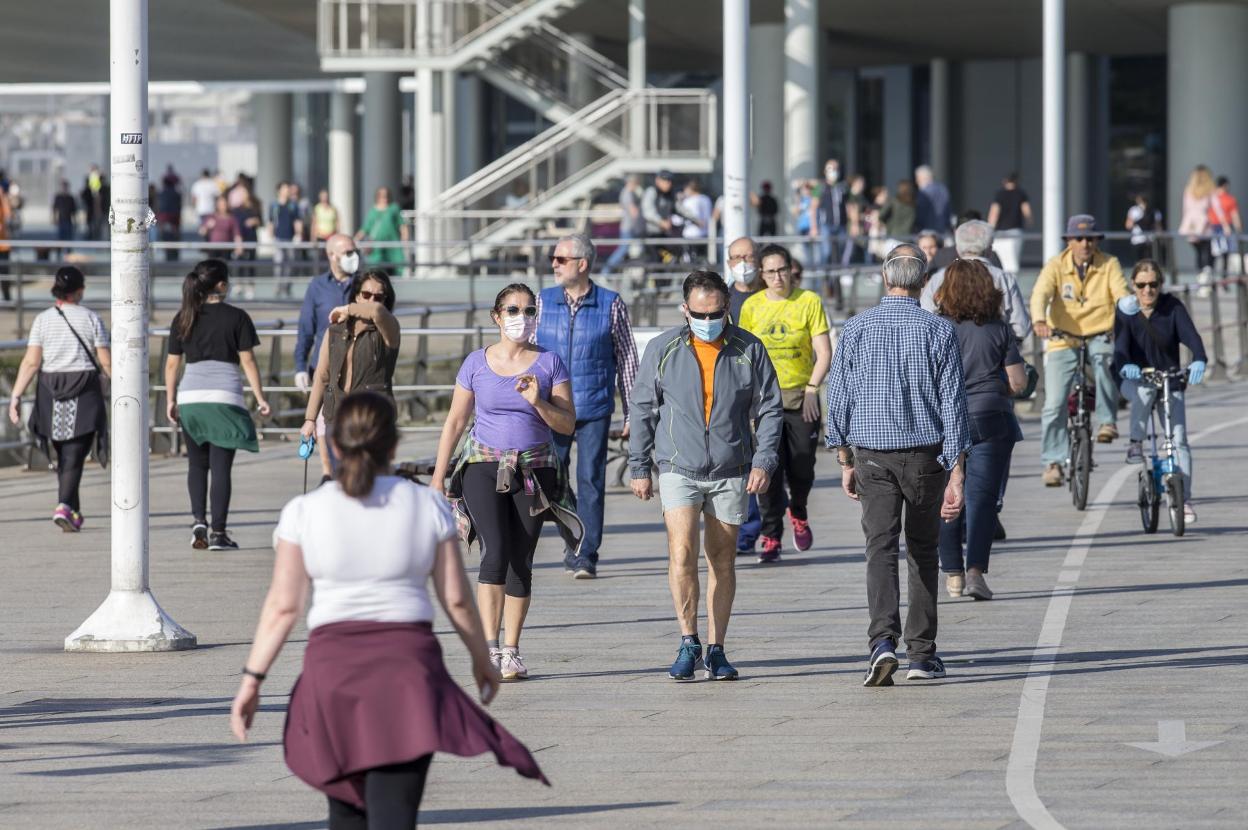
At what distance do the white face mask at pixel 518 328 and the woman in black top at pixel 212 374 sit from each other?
4.06 metres

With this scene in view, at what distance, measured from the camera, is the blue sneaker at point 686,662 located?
8.94 m

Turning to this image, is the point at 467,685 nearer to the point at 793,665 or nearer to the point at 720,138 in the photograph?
the point at 793,665

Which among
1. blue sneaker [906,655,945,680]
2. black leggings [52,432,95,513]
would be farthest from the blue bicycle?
black leggings [52,432,95,513]

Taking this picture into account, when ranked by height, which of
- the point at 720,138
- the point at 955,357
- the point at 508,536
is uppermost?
the point at 720,138

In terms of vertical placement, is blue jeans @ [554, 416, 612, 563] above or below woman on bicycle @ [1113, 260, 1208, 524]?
below

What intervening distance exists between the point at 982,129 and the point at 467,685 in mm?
43415

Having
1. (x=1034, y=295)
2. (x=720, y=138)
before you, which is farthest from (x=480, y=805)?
(x=720, y=138)

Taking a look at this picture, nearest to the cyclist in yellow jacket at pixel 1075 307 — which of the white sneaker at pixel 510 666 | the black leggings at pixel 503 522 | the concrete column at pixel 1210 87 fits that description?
the black leggings at pixel 503 522

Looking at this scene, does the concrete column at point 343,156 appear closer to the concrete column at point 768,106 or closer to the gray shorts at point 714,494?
the concrete column at point 768,106

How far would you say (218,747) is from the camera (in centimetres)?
774

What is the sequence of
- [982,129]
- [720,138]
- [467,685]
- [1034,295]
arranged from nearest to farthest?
[467,685] < [1034,295] < [720,138] < [982,129]

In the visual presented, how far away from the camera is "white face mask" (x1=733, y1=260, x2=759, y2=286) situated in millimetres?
12438

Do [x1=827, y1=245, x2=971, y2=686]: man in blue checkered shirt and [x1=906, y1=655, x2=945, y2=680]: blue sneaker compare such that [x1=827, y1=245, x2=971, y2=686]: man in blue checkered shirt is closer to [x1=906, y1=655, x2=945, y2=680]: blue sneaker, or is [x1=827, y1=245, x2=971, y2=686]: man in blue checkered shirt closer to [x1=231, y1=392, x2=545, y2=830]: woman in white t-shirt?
[x1=906, y1=655, x2=945, y2=680]: blue sneaker

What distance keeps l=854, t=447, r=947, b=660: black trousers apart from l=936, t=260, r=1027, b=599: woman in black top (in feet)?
6.45
